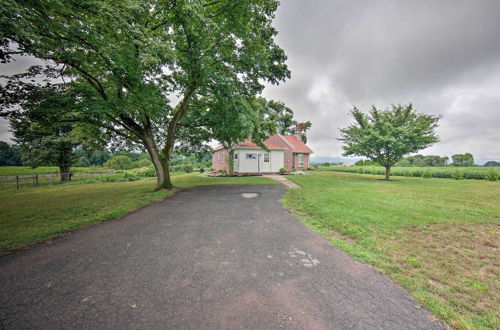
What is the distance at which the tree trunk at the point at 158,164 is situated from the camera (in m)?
9.93

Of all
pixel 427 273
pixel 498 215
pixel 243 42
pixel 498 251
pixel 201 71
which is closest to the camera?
pixel 427 273

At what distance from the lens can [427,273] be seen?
2779 mm

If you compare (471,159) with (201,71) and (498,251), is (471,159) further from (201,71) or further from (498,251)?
(201,71)

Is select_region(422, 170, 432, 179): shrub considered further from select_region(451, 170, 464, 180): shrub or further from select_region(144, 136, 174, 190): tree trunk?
select_region(144, 136, 174, 190): tree trunk

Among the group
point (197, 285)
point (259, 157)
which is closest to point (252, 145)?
point (259, 157)

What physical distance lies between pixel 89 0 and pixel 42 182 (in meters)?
20.9

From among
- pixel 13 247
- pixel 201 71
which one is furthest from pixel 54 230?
pixel 201 71

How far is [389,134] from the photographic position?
1491 cm

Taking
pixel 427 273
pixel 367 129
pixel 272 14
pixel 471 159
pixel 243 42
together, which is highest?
pixel 272 14

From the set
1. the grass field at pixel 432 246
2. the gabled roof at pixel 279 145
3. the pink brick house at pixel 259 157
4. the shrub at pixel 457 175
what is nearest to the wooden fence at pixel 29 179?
the pink brick house at pixel 259 157

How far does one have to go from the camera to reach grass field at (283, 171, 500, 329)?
7.22 ft

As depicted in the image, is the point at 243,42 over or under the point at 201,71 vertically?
over

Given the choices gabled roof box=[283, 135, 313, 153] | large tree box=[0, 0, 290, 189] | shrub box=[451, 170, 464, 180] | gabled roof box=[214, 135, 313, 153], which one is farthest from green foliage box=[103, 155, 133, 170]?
shrub box=[451, 170, 464, 180]

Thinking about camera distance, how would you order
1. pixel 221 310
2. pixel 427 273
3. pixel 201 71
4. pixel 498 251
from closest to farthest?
pixel 221 310, pixel 427 273, pixel 498 251, pixel 201 71
